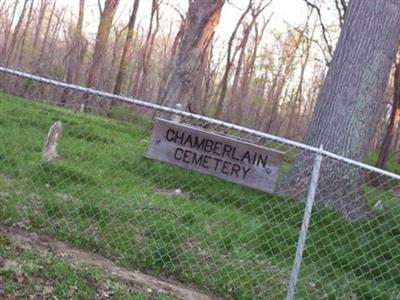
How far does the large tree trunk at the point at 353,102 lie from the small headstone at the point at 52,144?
11.1 ft

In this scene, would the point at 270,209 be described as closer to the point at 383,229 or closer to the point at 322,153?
the point at 383,229

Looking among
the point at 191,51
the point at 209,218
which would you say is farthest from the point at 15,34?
the point at 209,218

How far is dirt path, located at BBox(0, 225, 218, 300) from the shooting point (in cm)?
459

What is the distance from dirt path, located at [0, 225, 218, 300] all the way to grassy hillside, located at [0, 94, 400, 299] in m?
0.15

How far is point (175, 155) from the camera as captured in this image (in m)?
4.64

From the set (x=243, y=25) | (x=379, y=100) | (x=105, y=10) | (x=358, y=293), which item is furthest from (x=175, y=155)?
(x=243, y=25)

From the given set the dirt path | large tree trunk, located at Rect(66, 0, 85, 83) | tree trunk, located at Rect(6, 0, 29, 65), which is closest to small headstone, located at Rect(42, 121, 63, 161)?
the dirt path

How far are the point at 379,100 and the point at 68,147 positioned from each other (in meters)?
4.85

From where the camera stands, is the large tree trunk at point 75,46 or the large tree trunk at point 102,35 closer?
the large tree trunk at point 102,35

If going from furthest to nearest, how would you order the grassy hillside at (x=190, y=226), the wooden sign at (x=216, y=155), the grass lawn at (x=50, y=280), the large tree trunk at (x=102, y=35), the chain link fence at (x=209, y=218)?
the large tree trunk at (x=102, y=35) < the grassy hillside at (x=190, y=226) < the chain link fence at (x=209, y=218) < the wooden sign at (x=216, y=155) < the grass lawn at (x=50, y=280)

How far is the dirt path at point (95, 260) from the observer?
4.59 meters

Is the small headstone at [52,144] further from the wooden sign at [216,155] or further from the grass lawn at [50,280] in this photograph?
the wooden sign at [216,155]

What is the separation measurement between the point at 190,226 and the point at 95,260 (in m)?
1.45

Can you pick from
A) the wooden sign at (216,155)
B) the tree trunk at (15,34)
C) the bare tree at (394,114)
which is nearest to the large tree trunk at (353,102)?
the wooden sign at (216,155)
